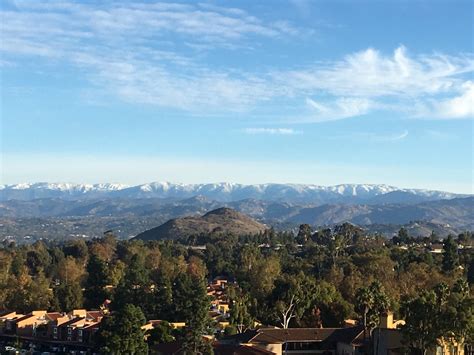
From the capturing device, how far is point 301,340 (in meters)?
45.3

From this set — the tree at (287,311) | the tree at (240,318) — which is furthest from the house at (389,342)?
the tree at (240,318)

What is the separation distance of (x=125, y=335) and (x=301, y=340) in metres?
11.6

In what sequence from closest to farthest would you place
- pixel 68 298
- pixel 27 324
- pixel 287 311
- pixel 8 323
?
pixel 287 311 < pixel 27 324 < pixel 8 323 < pixel 68 298

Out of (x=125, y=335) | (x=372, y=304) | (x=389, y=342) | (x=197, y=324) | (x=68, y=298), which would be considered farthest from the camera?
(x=68, y=298)

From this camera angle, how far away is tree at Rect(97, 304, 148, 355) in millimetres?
40688

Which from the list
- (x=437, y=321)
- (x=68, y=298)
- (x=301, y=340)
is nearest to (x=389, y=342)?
(x=437, y=321)

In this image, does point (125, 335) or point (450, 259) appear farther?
point (450, 259)

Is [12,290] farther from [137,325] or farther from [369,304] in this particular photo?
[369,304]

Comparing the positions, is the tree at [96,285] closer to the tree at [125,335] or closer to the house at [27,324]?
the house at [27,324]

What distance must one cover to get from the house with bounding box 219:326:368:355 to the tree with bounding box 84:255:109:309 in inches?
1005

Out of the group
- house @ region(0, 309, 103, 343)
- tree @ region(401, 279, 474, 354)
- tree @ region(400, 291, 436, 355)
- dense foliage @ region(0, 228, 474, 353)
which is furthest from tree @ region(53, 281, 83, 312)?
tree @ region(400, 291, 436, 355)

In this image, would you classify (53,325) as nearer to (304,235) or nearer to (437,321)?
(437,321)

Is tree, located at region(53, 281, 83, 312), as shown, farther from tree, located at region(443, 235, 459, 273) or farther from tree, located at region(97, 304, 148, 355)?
tree, located at region(443, 235, 459, 273)

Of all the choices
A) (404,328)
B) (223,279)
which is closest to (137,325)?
(404,328)
